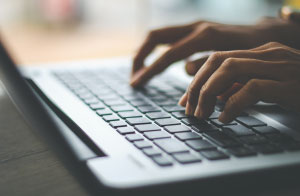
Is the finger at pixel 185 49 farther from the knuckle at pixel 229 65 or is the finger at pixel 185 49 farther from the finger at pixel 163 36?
the knuckle at pixel 229 65

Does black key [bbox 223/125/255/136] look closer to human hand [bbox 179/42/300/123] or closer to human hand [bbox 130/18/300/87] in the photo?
human hand [bbox 179/42/300/123]

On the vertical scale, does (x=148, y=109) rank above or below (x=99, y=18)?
above

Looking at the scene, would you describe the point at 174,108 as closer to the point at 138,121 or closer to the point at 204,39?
the point at 138,121

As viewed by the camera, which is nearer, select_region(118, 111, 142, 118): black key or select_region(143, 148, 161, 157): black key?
select_region(143, 148, 161, 157): black key

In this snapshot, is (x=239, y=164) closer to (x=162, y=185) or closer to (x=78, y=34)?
(x=162, y=185)

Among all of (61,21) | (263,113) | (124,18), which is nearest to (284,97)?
(263,113)

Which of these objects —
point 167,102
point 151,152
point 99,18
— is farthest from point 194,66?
point 99,18

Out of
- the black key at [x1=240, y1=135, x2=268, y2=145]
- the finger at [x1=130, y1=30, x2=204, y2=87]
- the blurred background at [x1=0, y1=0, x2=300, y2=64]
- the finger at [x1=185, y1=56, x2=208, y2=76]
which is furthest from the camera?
the blurred background at [x1=0, y1=0, x2=300, y2=64]

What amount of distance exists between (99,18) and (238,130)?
13.2 feet

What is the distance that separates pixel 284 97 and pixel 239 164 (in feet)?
0.51

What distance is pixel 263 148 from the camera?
0.45 m

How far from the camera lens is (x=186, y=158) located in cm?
42

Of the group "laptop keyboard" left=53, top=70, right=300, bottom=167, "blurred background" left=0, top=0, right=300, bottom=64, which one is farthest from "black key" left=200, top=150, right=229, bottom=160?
"blurred background" left=0, top=0, right=300, bottom=64

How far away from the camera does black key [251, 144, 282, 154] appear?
0.45 metres
